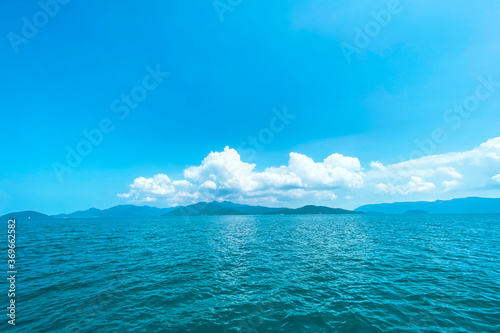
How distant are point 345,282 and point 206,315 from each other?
1453 cm

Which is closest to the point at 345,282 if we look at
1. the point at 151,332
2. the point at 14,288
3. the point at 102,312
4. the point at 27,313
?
the point at 151,332

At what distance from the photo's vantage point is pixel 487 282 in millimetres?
20078

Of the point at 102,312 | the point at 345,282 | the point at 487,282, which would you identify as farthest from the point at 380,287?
the point at 102,312

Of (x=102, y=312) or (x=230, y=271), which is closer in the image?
(x=102, y=312)

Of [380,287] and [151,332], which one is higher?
[151,332]

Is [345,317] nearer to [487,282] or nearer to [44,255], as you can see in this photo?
[487,282]

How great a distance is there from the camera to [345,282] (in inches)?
798

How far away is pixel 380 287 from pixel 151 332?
20.2 m

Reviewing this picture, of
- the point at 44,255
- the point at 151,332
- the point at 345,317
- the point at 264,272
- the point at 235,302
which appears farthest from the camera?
the point at 44,255

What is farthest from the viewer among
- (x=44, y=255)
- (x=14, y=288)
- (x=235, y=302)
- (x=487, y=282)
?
(x=44, y=255)

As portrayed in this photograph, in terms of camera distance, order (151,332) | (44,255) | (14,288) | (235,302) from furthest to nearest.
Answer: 1. (44,255)
2. (14,288)
3. (235,302)
4. (151,332)

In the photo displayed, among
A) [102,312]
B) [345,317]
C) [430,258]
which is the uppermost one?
[102,312]

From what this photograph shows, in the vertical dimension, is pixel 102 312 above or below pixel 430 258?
above

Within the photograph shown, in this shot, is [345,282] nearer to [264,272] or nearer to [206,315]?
[264,272]
